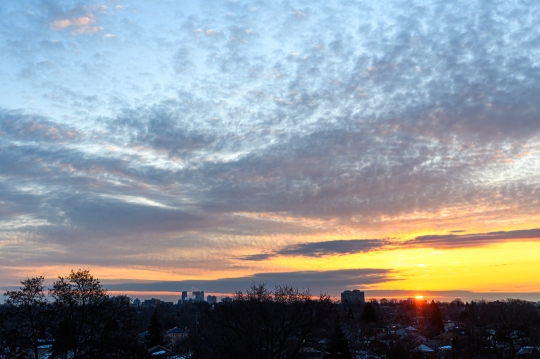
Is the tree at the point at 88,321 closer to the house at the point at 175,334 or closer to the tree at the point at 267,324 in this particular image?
the tree at the point at 267,324

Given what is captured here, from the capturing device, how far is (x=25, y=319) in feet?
132

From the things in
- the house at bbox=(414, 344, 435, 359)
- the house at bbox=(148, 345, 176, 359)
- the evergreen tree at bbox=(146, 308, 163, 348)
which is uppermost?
the evergreen tree at bbox=(146, 308, 163, 348)

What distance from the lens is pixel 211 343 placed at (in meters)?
51.2

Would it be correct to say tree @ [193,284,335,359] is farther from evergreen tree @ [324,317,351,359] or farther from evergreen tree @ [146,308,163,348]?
evergreen tree @ [146,308,163,348]

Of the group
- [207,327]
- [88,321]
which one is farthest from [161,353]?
[88,321]

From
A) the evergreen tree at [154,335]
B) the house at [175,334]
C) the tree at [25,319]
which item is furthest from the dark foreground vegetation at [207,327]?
the house at [175,334]

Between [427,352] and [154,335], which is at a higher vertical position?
[154,335]

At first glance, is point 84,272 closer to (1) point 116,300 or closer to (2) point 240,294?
(1) point 116,300

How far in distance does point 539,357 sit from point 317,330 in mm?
25832

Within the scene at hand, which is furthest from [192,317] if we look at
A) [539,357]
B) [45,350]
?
[539,357]

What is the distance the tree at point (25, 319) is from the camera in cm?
3853

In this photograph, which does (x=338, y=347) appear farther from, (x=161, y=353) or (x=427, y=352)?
(x=427, y=352)

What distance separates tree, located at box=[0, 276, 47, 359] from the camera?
126ft

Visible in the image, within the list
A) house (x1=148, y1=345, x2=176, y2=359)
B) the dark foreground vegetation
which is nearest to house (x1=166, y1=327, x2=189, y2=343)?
house (x1=148, y1=345, x2=176, y2=359)
